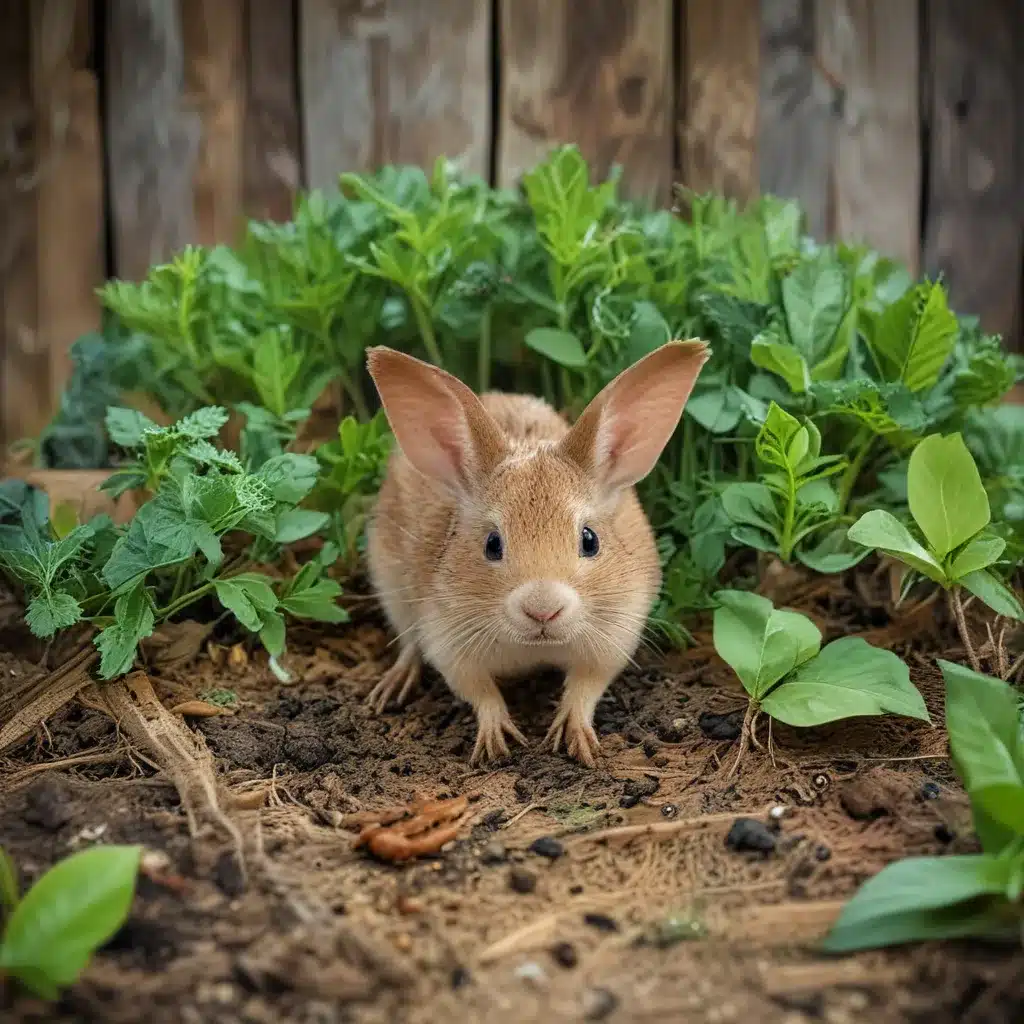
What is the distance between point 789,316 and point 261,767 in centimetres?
240

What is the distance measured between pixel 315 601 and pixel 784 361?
1810mm

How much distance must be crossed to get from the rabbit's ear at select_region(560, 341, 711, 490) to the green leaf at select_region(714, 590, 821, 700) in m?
0.63

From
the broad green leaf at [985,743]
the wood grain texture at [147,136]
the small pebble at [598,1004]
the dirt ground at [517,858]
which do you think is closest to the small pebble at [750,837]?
the dirt ground at [517,858]

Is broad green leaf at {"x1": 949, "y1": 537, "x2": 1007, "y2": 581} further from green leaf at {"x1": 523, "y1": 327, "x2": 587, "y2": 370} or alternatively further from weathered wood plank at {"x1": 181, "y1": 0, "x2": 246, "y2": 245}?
weathered wood plank at {"x1": 181, "y1": 0, "x2": 246, "y2": 245}

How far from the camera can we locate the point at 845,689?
2.89 m

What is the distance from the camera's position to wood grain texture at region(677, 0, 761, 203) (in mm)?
4719

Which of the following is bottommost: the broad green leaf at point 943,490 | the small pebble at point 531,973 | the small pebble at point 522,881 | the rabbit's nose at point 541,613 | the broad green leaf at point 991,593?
the small pebble at point 522,881

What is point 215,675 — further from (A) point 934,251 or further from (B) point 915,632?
(A) point 934,251

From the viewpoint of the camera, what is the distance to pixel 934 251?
5082 mm

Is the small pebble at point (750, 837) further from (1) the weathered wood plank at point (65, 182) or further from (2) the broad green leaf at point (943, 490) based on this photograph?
(1) the weathered wood plank at point (65, 182)

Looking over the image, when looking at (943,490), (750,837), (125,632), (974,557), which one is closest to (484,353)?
(125,632)

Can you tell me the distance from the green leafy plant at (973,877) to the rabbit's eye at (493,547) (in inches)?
56.8

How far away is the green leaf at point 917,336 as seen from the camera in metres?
3.49

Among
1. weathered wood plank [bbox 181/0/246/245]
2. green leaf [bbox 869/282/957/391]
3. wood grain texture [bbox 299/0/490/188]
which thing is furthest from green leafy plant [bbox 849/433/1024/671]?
weathered wood plank [bbox 181/0/246/245]
